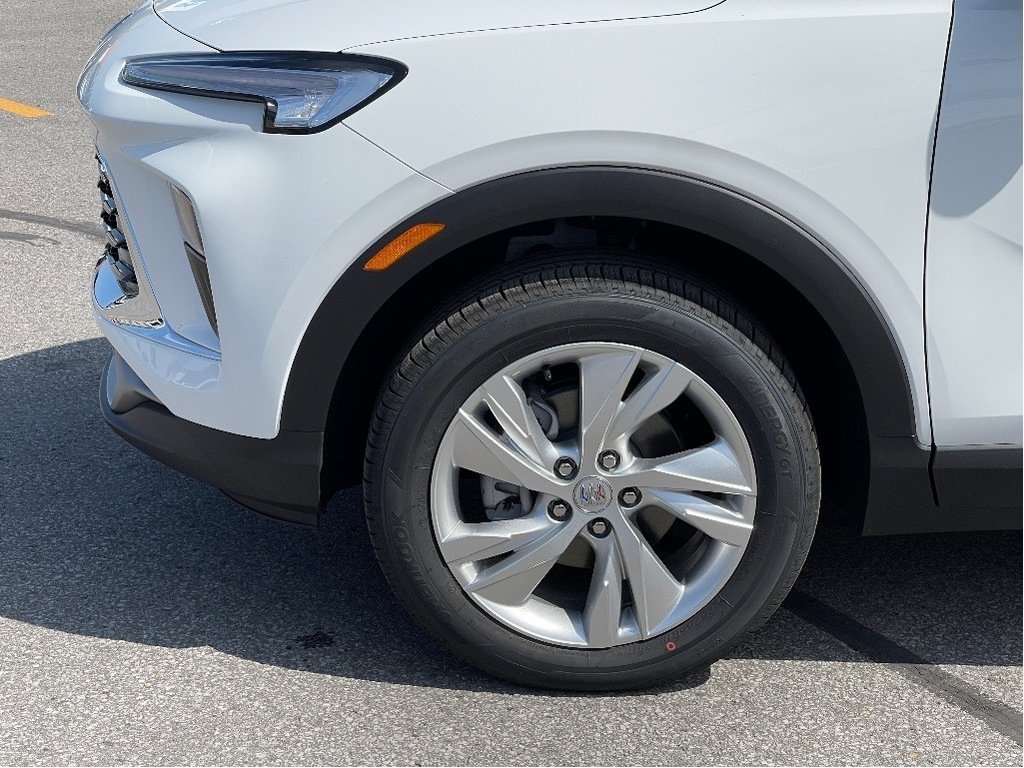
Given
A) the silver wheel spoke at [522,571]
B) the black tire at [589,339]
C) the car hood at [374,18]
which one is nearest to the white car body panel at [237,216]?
the car hood at [374,18]

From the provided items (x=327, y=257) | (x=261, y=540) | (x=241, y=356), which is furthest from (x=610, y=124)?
(x=261, y=540)

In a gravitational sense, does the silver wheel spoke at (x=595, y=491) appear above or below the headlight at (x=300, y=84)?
below

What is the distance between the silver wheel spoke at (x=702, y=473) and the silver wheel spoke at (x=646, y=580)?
100 millimetres

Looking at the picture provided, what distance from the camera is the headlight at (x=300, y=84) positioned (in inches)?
91.3

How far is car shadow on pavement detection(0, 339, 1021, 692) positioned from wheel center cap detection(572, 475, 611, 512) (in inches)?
17.8

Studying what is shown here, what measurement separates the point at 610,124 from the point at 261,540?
1516mm

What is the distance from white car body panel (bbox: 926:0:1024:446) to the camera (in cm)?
226

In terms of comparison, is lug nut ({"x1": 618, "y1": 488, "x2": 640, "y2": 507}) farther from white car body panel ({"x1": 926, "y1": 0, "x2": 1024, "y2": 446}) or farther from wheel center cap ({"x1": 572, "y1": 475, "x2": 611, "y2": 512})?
white car body panel ({"x1": 926, "y1": 0, "x2": 1024, "y2": 446})

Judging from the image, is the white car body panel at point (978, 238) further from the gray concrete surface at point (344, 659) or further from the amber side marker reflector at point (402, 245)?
the amber side marker reflector at point (402, 245)

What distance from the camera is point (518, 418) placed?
98.4 inches

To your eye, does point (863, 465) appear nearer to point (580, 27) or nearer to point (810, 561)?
point (810, 561)

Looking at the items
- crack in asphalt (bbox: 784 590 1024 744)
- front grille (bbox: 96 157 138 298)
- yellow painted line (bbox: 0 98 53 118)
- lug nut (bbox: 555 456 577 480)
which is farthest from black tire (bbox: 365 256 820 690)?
yellow painted line (bbox: 0 98 53 118)

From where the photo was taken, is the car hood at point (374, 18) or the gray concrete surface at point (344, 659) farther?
the gray concrete surface at point (344, 659)

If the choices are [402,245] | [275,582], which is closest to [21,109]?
[275,582]
